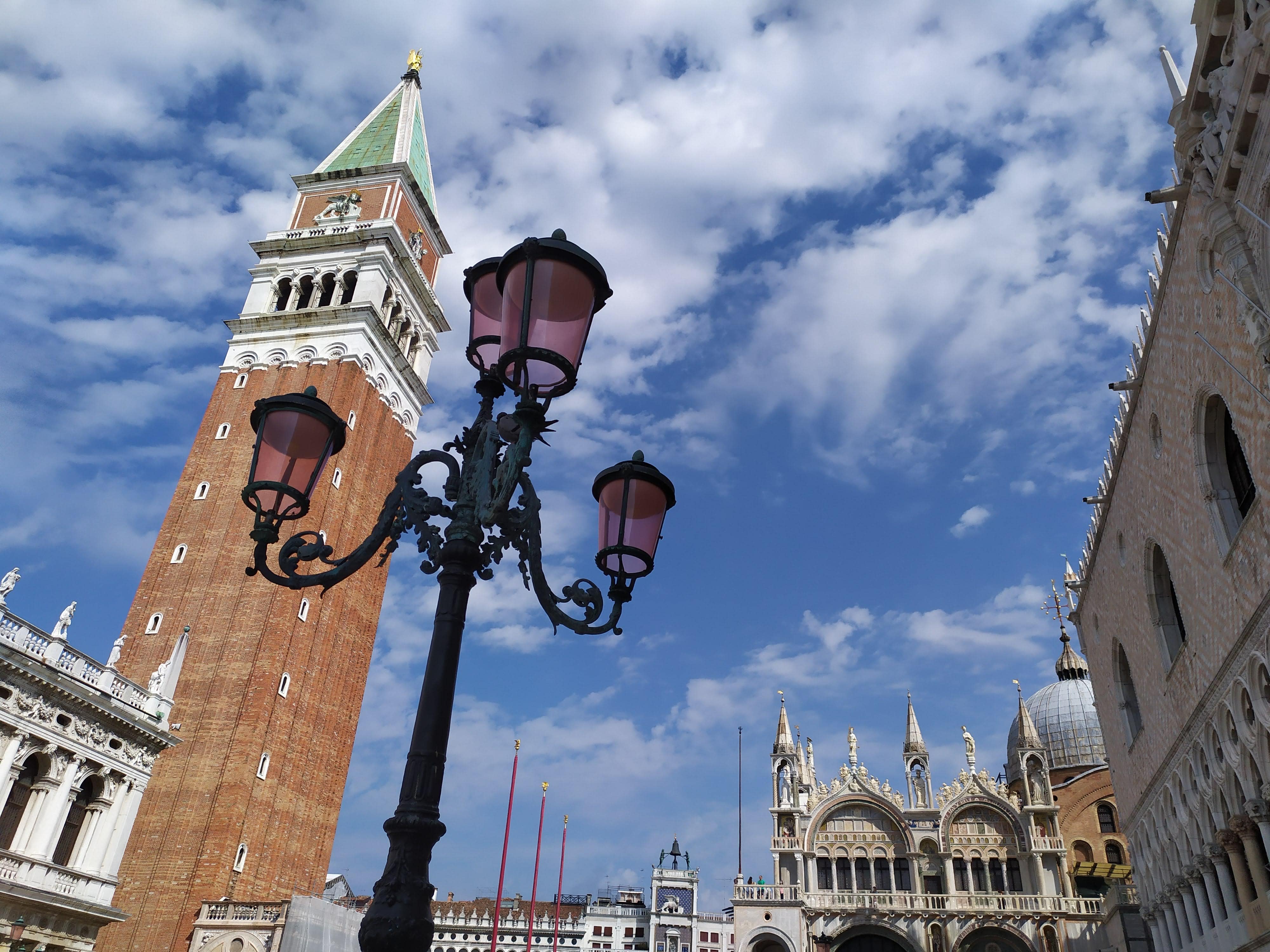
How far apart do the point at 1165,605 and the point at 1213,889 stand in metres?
4.75

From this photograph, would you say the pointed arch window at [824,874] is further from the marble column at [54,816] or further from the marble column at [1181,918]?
the marble column at [54,816]

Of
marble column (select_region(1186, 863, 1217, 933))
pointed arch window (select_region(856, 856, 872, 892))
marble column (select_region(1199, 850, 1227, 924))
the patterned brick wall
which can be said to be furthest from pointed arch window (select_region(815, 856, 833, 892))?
marble column (select_region(1199, 850, 1227, 924))

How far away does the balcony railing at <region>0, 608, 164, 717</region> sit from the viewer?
18.2m

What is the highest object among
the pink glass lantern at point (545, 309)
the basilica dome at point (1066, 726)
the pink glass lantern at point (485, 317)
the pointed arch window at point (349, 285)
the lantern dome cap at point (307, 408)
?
the pointed arch window at point (349, 285)

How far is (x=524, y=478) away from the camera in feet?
17.9

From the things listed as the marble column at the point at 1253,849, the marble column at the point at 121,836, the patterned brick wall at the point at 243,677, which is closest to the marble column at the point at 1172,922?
the marble column at the point at 1253,849

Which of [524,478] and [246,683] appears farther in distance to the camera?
[246,683]

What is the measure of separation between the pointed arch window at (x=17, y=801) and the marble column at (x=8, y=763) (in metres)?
0.18

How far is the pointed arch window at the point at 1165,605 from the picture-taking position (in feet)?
Result: 52.0

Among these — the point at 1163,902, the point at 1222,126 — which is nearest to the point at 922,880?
the point at 1163,902

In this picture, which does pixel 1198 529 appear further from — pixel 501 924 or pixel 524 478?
pixel 501 924

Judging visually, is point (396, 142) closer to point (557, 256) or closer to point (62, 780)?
point (62, 780)

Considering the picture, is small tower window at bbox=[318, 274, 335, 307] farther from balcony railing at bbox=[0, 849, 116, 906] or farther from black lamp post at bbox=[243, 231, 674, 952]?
black lamp post at bbox=[243, 231, 674, 952]

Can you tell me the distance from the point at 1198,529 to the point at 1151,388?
3193 mm
